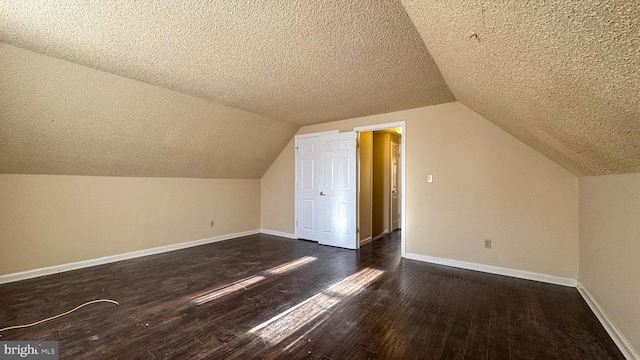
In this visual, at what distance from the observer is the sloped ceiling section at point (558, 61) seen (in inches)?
32.4

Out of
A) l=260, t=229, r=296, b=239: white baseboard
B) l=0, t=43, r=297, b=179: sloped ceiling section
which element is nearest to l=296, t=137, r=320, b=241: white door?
l=260, t=229, r=296, b=239: white baseboard

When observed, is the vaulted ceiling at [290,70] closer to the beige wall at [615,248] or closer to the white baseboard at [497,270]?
the beige wall at [615,248]

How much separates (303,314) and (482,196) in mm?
2821

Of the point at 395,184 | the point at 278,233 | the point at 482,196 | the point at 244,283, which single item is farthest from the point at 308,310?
the point at 395,184

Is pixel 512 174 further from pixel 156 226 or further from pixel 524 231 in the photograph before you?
pixel 156 226

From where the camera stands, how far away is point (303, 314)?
7.65 feet

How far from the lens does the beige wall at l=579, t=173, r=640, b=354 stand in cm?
174

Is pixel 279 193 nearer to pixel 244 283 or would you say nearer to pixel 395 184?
pixel 244 283

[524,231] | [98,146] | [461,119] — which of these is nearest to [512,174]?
[524,231]

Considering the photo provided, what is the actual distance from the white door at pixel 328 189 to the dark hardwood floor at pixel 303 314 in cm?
117

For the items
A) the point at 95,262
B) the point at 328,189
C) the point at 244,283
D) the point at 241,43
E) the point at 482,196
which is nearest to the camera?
the point at 241,43

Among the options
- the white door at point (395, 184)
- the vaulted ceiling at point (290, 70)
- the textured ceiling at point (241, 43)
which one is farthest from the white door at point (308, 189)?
the white door at point (395, 184)

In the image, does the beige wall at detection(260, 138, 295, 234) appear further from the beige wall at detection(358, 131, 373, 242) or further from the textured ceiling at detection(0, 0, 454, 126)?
the textured ceiling at detection(0, 0, 454, 126)

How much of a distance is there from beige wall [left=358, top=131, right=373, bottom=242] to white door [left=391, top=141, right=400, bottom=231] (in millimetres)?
1346
